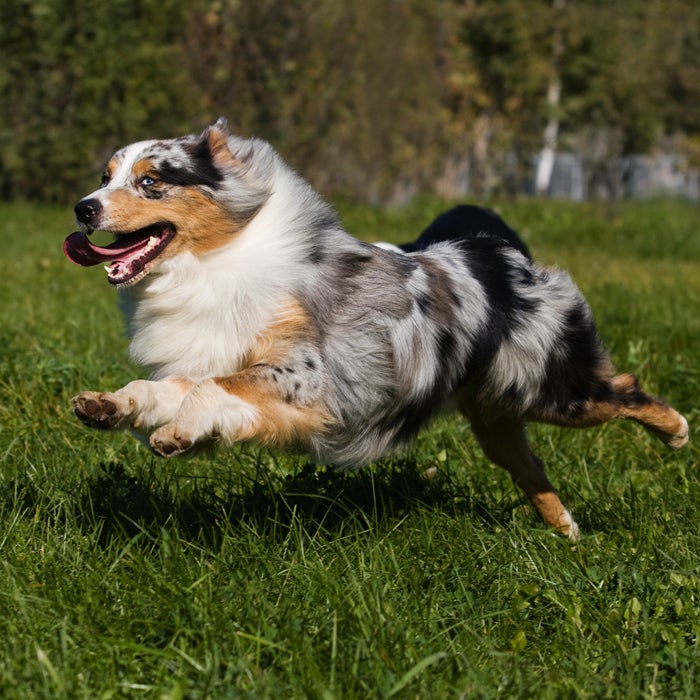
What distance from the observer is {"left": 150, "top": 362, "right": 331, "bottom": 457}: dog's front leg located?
3.17 meters

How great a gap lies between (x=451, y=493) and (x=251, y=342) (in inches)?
49.3

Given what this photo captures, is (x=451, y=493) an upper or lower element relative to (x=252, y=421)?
lower

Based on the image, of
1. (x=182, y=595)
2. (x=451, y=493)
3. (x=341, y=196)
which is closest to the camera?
(x=182, y=595)

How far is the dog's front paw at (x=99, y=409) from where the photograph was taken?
3111 mm

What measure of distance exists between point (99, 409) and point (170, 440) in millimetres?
221

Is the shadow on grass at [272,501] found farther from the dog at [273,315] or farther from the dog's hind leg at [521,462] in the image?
the dog at [273,315]

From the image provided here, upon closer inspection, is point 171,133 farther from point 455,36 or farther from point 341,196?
point 455,36

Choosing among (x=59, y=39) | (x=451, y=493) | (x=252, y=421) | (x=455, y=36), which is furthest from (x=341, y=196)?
(x=252, y=421)

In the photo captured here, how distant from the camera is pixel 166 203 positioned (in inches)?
141

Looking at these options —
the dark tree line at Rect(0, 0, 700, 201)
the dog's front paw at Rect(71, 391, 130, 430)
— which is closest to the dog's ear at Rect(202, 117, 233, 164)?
the dog's front paw at Rect(71, 391, 130, 430)

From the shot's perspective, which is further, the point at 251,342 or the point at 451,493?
the point at 451,493

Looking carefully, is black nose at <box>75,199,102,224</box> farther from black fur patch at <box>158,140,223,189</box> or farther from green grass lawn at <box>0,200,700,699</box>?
green grass lawn at <box>0,200,700,699</box>

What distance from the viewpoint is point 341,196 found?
15.6m

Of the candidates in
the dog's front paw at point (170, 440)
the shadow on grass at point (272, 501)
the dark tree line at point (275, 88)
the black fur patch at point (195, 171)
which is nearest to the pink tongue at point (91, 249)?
the black fur patch at point (195, 171)
